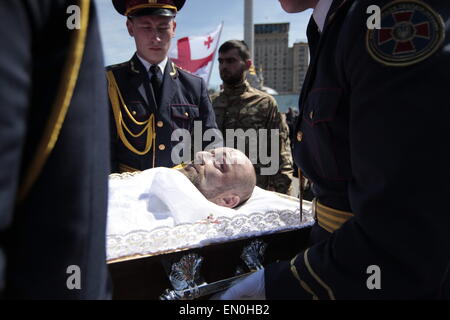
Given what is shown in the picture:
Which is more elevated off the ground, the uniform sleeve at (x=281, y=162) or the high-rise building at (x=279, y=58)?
the high-rise building at (x=279, y=58)

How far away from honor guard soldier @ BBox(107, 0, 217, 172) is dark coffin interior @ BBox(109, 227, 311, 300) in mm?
1712

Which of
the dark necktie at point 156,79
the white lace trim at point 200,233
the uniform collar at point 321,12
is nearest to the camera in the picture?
the uniform collar at point 321,12

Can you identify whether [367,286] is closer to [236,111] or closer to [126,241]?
[126,241]

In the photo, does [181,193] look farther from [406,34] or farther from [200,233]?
[406,34]

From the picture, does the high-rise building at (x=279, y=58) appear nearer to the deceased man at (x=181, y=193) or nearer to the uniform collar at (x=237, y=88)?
the uniform collar at (x=237, y=88)

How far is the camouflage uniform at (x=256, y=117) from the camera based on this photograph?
4.25 metres

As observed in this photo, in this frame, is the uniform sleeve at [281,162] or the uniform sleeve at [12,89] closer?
the uniform sleeve at [12,89]

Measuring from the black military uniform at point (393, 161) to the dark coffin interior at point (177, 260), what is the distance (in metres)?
0.50

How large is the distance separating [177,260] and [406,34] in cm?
112

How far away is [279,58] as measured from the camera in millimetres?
92625

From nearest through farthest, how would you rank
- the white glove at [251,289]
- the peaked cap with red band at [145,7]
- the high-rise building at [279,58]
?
the white glove at [251,289], the peaked cap with red band at [145,7], the high-rise building at [279,58]

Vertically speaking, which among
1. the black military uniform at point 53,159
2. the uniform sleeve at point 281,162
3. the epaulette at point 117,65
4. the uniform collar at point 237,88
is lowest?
the uniform sleeve at point 281,162

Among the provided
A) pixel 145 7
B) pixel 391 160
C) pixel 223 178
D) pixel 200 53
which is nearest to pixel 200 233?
pixel 223 178

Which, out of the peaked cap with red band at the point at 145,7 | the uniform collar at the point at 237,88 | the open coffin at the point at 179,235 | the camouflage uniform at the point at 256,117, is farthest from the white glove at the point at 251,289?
the uniform collar at the point at 237,88
